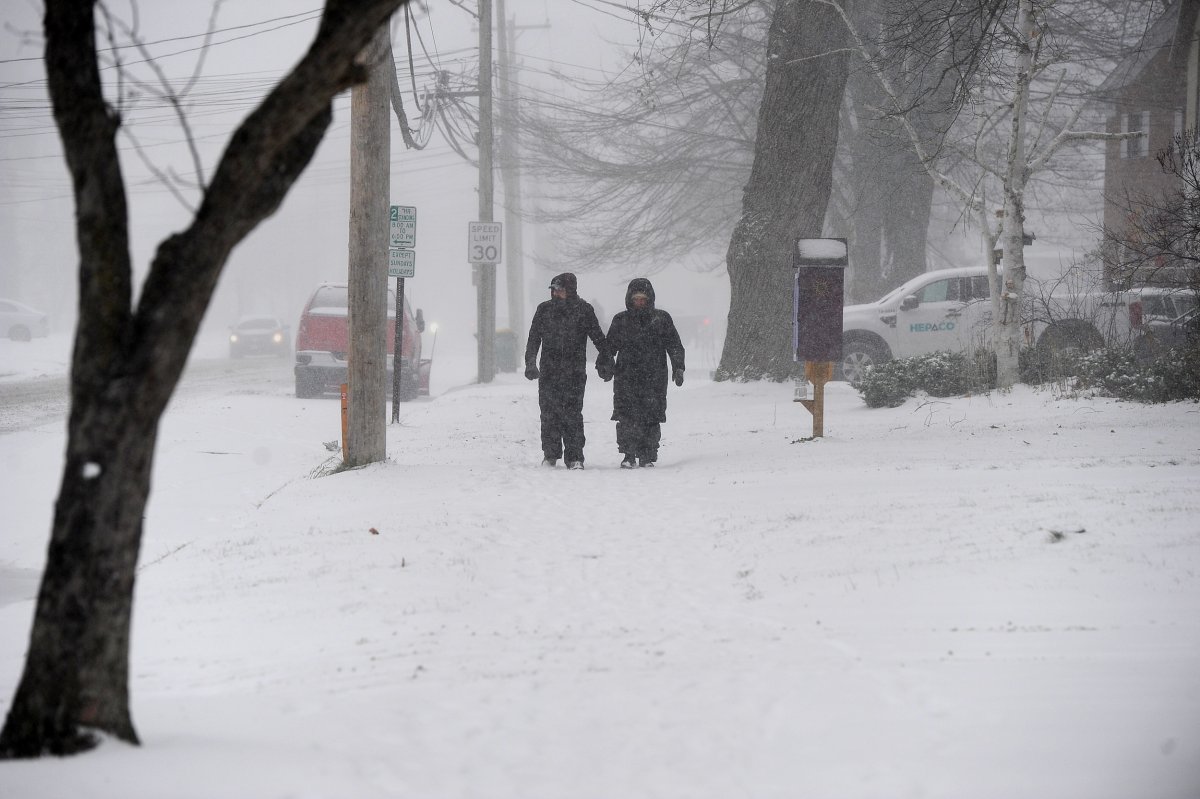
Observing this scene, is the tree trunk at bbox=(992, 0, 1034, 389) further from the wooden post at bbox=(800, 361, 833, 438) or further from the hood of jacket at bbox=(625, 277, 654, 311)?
the hood of jacket at bbox=(625, 277, 654, 311)

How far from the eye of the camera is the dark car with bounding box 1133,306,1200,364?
10984mm

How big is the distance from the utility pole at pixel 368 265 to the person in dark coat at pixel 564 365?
54.7 inches

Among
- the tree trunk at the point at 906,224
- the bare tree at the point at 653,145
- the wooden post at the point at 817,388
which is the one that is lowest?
the wooden post at the point at 817,388

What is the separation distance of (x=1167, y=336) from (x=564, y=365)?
314 inches

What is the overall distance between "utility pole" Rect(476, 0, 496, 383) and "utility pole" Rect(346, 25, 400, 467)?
40.6ft

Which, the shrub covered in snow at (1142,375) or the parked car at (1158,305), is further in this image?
the parked car at (1158,305)

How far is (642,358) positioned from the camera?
32.3ft

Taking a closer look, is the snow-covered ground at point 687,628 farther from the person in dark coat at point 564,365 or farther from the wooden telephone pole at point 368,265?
the wooden telephone pole at point 368,265

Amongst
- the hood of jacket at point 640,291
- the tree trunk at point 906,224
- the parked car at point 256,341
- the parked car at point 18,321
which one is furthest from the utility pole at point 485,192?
the parked car at point 18,321

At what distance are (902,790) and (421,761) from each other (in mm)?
1383

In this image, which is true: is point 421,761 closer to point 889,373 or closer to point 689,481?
point 689,481

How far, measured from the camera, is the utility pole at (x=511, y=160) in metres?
25.9

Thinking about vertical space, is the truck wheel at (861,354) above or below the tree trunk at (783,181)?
below

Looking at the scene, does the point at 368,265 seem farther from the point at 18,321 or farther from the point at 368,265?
the point at 18,321
